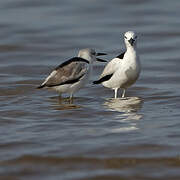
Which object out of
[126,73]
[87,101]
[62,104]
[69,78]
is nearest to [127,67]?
[126,73]

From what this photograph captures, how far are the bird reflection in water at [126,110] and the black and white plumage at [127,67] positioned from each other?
0.32 m

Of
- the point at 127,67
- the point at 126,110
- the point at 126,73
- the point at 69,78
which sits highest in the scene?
the point at 127,67

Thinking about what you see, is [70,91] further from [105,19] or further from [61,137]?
[105,19]

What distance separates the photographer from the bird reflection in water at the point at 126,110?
30.0 ft

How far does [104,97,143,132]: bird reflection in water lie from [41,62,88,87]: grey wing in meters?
A: 0.65

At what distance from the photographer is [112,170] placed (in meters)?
7.36

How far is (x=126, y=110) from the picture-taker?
1041 centimetres

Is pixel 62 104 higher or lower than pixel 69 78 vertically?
lower

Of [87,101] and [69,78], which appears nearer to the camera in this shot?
[69,78]

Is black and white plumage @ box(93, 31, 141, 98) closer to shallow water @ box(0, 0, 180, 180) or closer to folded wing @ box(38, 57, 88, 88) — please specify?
shallow water @ box(0, 0, 180, 180)

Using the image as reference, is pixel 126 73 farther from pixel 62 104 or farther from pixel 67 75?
pixel 62 104

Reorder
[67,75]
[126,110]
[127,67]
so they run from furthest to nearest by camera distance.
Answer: [127,67] < [67,75] < [126,110]

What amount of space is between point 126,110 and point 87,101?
107cm

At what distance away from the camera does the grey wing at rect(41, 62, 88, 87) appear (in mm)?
10961
